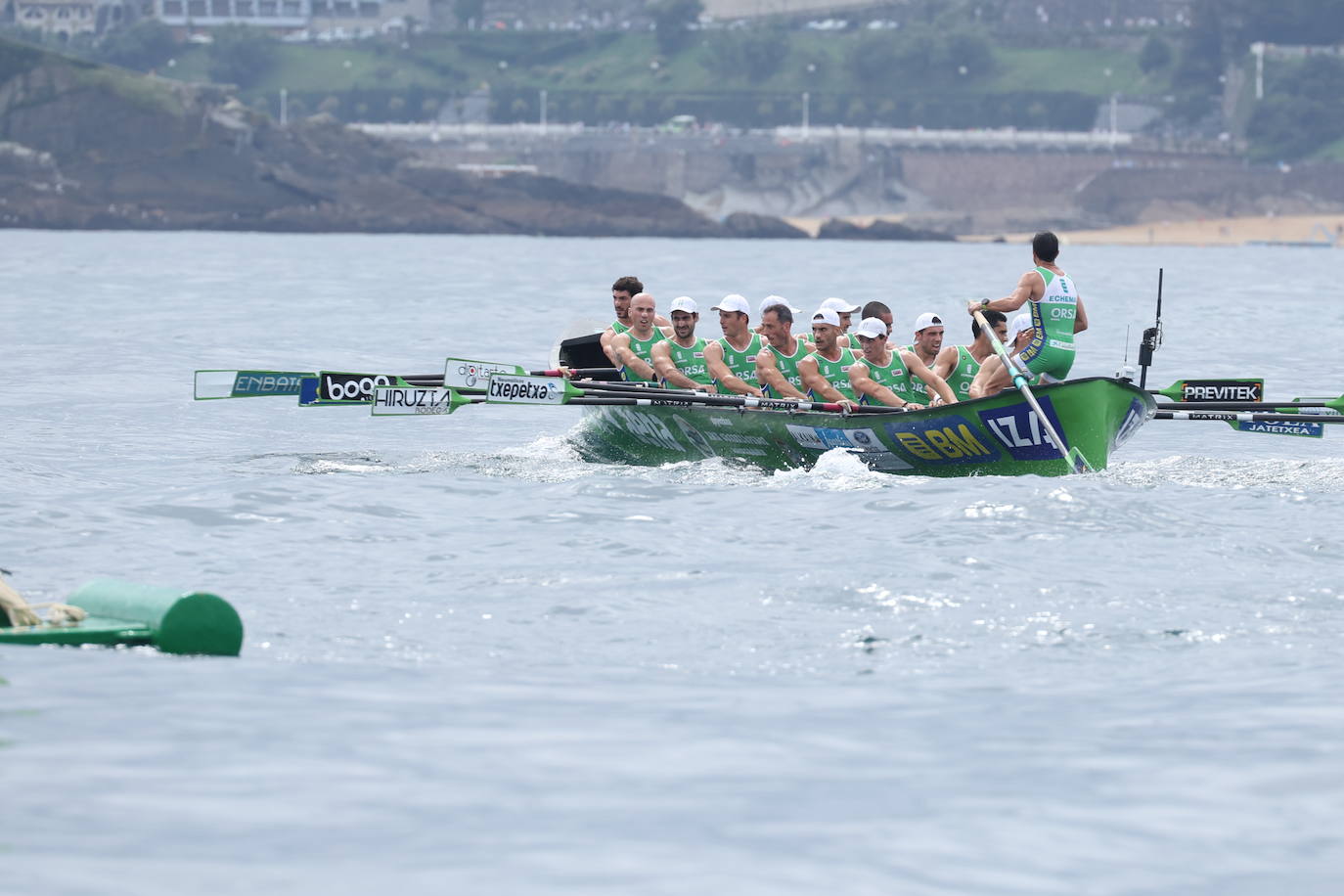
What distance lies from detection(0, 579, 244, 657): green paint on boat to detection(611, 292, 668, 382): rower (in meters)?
9.33

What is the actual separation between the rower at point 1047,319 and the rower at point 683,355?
3176 millimetres

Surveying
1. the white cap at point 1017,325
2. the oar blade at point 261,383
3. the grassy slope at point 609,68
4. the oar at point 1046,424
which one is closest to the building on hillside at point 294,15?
the grassy slope at point 609,68

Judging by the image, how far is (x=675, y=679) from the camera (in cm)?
1085

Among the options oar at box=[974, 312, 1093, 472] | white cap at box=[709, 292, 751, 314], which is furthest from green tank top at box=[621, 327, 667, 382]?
oar at box=[974, 312, 1093, 472]

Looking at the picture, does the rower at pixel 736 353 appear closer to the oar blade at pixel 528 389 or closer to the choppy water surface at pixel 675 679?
the choppy water surface at pixel 675 679

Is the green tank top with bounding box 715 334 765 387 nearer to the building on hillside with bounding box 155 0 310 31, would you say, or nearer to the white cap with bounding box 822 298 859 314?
the white cap with bounding box 822 298 859 314

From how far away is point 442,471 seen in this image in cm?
1936

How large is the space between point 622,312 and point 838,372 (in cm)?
342

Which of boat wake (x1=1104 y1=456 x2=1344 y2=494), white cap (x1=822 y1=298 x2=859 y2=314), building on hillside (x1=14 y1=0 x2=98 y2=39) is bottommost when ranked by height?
boat wake (x1=1104 y1=456 x2=1344 y2=494)

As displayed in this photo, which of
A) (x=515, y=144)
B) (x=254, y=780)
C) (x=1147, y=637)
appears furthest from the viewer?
(x=515, y=144)

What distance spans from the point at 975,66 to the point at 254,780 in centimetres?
16171

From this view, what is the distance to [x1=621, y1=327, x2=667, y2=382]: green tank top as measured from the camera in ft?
66.7

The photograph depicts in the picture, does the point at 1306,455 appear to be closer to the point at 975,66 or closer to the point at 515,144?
the point at 515,144

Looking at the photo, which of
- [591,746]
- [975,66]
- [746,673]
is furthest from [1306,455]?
[975,66]
